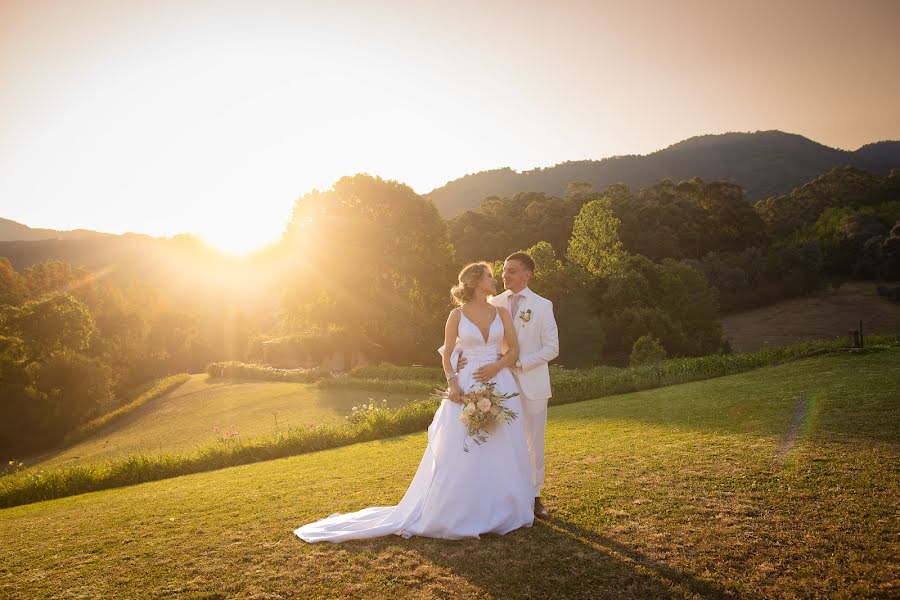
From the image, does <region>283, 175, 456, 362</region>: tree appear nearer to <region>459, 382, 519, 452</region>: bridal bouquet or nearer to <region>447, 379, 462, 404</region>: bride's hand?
<region>447, 379, 462, 404</region>: bride's hand

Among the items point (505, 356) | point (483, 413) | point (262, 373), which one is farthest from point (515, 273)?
point (262, 373)

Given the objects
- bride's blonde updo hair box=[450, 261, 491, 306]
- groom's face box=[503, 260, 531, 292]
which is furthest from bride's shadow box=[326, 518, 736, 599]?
groom's face box=[503, 260, 531, 292]

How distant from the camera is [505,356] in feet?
19.4

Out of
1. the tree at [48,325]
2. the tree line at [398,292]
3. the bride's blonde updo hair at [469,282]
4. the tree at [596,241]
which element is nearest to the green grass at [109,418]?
the tree line at [398,292]

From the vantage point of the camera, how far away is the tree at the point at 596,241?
41.4 m

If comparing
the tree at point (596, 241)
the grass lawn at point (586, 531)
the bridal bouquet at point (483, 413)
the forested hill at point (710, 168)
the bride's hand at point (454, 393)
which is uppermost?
the forested hill at point (710, 168)

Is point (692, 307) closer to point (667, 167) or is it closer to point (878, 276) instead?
point (878, 276)

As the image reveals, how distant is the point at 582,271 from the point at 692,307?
807cm

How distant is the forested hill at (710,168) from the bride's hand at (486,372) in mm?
74051

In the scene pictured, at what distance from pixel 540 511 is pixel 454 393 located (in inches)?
61.4

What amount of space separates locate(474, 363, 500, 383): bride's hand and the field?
1641 inches

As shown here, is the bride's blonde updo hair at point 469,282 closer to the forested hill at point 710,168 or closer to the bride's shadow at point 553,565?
the bride's shadow at point 553,565

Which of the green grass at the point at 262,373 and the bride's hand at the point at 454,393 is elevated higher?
the bride's hand at the point at 454,393

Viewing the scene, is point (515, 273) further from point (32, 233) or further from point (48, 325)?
point (32, 233)
